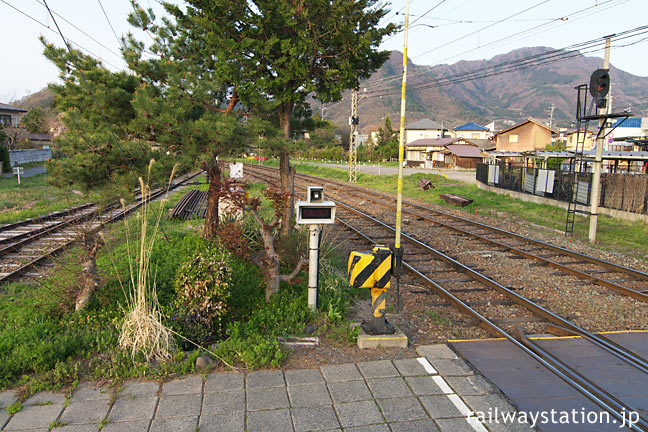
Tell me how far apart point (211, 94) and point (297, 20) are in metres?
2.14

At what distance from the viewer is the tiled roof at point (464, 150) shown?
188 feet

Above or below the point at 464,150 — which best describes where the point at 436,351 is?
below

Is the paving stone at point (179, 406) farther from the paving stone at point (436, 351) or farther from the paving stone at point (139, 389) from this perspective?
the paving stone at point (436, 351)

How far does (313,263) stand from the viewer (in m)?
6.11

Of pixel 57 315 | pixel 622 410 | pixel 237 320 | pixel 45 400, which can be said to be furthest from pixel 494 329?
pixel 57 315

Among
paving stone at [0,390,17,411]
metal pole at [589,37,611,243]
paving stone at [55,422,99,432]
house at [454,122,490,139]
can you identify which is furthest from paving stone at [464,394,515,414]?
house at [454,122,490,139]

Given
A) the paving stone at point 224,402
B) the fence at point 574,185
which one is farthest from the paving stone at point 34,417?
the fence at point 574,185

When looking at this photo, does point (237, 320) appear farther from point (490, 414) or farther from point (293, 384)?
point (490, 414)

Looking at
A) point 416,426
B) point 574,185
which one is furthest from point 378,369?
point 574,185

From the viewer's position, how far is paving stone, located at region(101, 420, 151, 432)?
370cm

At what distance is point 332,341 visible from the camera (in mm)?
5547

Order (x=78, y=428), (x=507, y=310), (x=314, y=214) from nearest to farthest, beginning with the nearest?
1. (x=78, y=428)
2. (x=314, y=214)
3. (x=507, y=310)

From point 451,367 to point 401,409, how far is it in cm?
110

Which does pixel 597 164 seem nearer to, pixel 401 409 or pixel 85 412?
pixel 401 409
